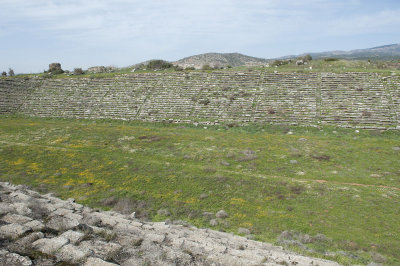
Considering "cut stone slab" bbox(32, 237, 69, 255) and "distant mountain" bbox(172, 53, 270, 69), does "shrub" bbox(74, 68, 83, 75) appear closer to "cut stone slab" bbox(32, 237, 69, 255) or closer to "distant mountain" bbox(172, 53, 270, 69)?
"distant mountain" bbox(172, 53, 270, 69)

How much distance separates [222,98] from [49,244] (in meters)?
49.7

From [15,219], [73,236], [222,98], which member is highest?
[222,98]

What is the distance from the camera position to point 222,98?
56031 millimetres

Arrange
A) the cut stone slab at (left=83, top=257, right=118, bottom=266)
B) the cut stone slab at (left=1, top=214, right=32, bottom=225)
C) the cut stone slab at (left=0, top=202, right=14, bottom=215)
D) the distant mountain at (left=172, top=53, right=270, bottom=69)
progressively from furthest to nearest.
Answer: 1. the distant mountain at (left=172, top=53, right=270, bottom=69)
2. the cut stone slab at (left=0, top=202, right=14, bottom=215)
3. the cut stone slab at (left=1, top=214, right=32, bottom=225)
4. the cut stone slab at (left=83, top=257, right=118, bottom=266)

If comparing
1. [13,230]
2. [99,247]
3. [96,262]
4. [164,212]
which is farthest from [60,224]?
[164,212]

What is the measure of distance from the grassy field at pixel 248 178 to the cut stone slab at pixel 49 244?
11.0m

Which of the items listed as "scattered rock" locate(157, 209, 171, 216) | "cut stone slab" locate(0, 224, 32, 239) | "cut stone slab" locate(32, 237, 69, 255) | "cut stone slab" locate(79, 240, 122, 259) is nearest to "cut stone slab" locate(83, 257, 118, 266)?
"cut stone slab" locate(79, 240, 122, 259)

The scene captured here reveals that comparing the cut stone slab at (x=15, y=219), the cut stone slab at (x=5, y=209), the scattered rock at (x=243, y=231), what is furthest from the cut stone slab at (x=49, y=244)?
the scattered rock at (x=243, y=231)

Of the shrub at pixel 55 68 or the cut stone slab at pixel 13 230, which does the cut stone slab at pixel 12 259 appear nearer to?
the cut stone slab at pixel 13 230

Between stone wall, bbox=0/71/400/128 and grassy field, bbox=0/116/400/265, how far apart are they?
536 centimetres

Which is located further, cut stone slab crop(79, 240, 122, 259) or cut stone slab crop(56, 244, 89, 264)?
cut stone slab crop(79, 240, 122, 259)

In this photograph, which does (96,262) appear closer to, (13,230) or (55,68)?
(13,230)

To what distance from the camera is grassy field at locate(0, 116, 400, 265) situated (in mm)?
17469

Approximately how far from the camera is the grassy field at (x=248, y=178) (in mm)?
17469
